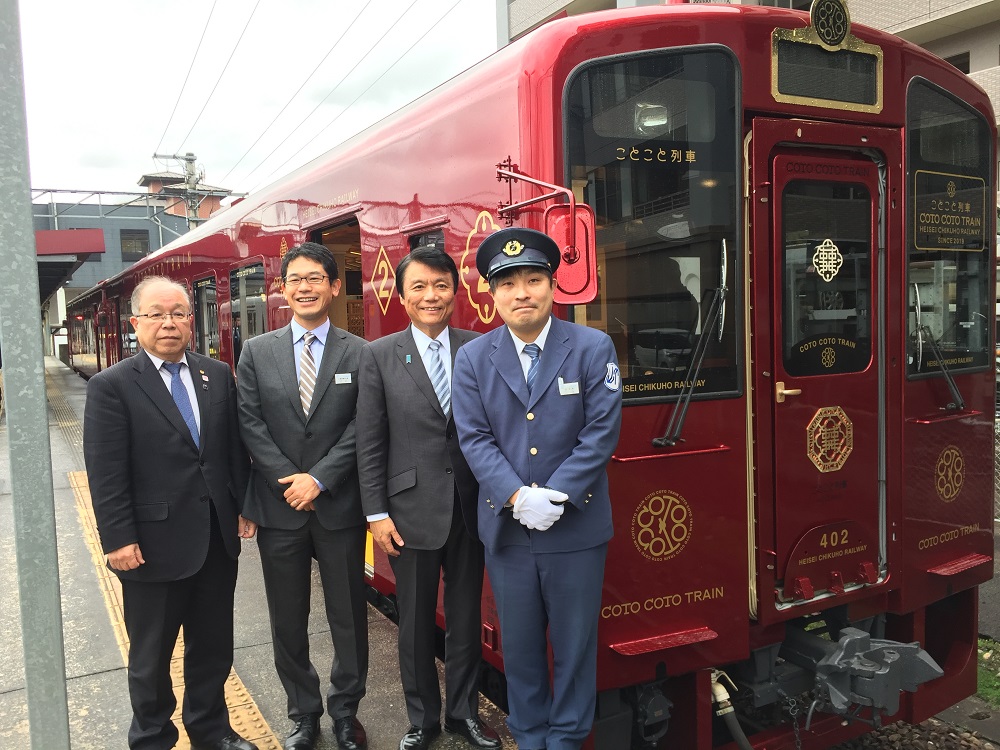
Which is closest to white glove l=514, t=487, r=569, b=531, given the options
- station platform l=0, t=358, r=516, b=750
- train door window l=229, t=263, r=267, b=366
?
station platform l=0, t=358, r=516, b=750

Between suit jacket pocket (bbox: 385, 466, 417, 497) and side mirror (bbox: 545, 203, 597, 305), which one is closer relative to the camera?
side mirror (bbox: 545, 203, 597, 305)

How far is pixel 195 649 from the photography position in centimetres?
321

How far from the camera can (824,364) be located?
3.31m

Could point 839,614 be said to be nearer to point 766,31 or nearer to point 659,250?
point 659,250

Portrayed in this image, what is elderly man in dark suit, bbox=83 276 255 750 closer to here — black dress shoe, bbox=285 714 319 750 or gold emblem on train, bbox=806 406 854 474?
black dress shoe, bbox=285 714 319 750

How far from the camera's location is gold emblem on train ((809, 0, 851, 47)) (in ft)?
10.6

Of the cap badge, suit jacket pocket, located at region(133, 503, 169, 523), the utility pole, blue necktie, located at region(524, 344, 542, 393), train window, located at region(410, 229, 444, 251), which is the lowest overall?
suit jacket pocket, located at region(133, 503, 169, 523)

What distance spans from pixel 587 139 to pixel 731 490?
4.62ft

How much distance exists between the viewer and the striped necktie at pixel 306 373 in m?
3.26

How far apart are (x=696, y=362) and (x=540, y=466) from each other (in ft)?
2.53

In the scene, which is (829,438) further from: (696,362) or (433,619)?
(433,619)

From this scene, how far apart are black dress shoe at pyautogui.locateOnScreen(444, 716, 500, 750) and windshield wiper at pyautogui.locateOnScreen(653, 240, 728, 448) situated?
1.32m

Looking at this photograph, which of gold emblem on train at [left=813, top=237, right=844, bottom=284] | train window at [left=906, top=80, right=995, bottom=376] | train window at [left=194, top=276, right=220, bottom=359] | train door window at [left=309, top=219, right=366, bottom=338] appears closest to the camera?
gold emblem on train at [left=813, top=237, right=844, bottom=284]

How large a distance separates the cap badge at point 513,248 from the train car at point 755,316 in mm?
120
